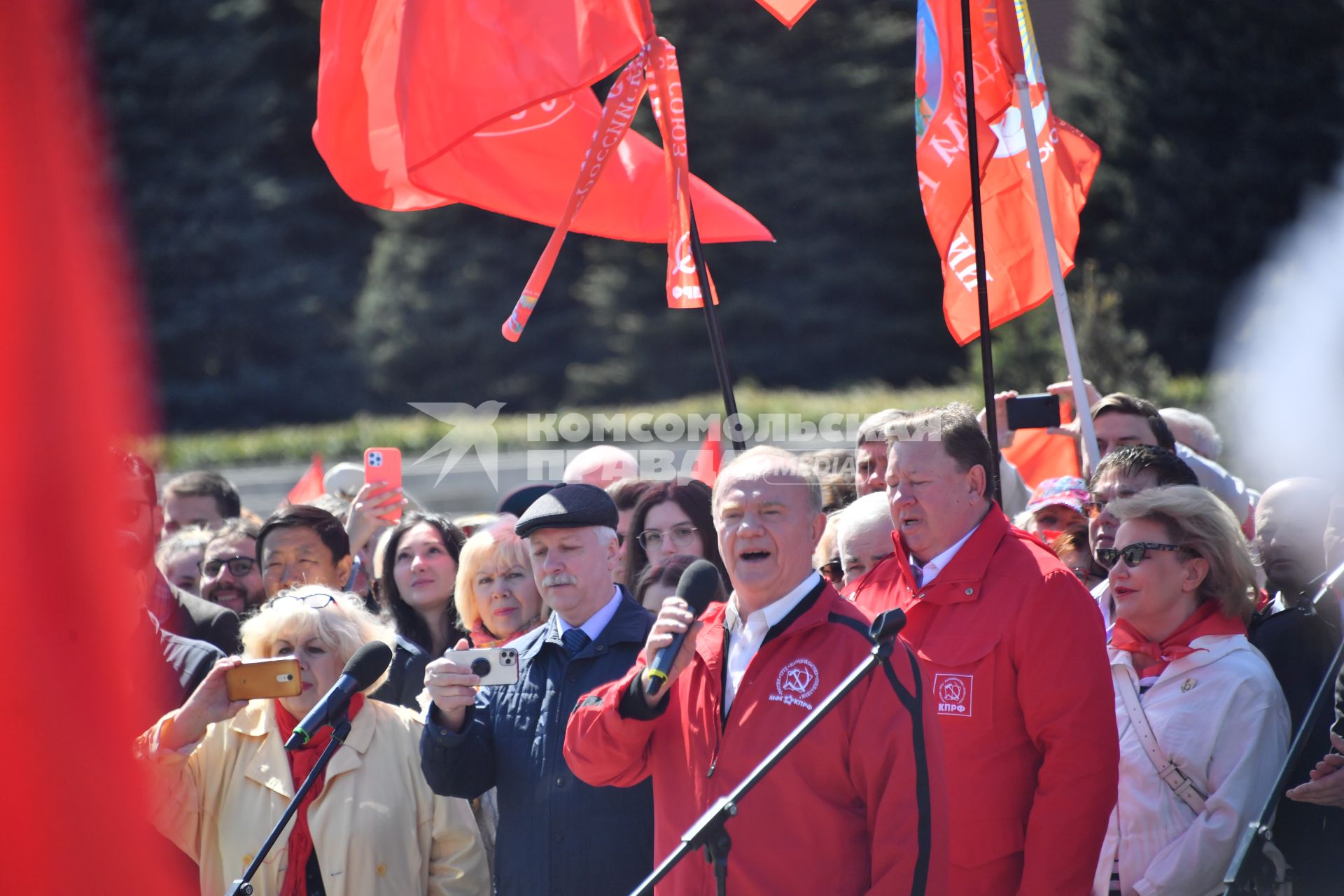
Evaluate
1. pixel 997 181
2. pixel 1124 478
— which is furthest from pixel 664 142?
pixel 1124 478

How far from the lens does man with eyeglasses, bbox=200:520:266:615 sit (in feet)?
19.2

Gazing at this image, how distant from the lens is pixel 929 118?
557cm

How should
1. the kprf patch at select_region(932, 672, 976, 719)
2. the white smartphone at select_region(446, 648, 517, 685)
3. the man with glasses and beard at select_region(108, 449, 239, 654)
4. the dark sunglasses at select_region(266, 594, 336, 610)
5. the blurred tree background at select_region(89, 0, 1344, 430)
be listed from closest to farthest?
the white smartphone at select_region(446, 648, 517, 685), the kprf patch at select_region(932, 672, 976, 719), the dark sunglasses at select_region(266, 594, 336, 610), the man with glasses and beard at select_region(108, 449, 239, 654), the blurred tree background at select_region(89, 0, 1344, 430)

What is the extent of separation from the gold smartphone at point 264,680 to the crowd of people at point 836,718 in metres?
0.08

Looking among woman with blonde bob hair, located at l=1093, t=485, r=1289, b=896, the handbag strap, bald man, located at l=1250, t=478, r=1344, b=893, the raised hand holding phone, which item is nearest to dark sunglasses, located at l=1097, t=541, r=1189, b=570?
woman with blonde bob hair, located at l=1093, t=485, r=1289, b=896

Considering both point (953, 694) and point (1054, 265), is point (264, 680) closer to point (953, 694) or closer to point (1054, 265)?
point (953, 694)

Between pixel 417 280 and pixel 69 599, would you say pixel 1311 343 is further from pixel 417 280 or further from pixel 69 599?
pixel 417 280

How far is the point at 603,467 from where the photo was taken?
241 inches

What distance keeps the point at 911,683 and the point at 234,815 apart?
1.95 m

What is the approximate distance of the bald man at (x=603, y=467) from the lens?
19.9 feet

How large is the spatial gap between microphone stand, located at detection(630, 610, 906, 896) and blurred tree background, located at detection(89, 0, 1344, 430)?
20082 mm

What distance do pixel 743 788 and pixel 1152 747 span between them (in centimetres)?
156

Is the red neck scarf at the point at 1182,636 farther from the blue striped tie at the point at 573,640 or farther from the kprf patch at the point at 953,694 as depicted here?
the blue striped tie at the point at 573,640

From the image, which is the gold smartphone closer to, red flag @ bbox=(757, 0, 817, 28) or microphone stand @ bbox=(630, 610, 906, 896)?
microphone stand @ bbox=(630, 610, 906, 896)
